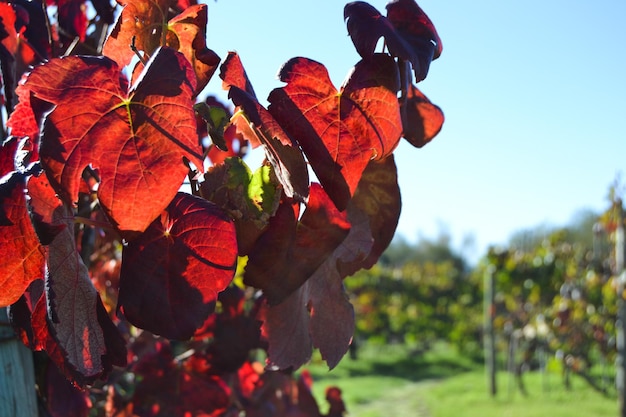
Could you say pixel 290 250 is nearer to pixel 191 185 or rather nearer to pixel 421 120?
pixel 191 185

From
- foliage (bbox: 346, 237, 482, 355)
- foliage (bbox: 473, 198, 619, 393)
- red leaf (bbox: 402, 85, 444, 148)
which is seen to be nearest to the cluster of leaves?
red leaf (bbox: 402, 85, 444, 148)

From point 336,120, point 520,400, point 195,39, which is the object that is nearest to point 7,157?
point 195,39

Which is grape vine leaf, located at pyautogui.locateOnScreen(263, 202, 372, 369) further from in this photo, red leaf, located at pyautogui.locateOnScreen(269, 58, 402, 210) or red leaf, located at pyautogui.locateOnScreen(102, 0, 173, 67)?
red leaf, located at pyautogui.locateOnScreen(102, 0, 173, 67)

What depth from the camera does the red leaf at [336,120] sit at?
0.67 m

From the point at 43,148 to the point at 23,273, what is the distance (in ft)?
0.54

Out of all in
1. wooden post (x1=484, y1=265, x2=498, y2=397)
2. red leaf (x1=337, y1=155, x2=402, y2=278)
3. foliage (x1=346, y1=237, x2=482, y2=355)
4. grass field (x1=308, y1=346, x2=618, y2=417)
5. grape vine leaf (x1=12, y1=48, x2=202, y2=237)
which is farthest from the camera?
foliage (x1=346, y1=237, x2=482, y2=355)

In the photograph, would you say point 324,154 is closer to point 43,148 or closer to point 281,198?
point 281,198

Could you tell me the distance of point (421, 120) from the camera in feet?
3.11

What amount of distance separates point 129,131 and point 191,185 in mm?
126

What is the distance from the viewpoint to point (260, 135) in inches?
25.4

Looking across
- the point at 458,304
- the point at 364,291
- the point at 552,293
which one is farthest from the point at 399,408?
the point at 458,304

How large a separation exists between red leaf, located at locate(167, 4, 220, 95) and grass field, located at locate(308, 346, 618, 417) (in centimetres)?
679

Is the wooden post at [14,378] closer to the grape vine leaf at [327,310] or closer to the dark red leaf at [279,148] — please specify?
the grape vine leaf at [327,310]

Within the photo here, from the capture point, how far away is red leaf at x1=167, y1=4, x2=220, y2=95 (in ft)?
2.37
